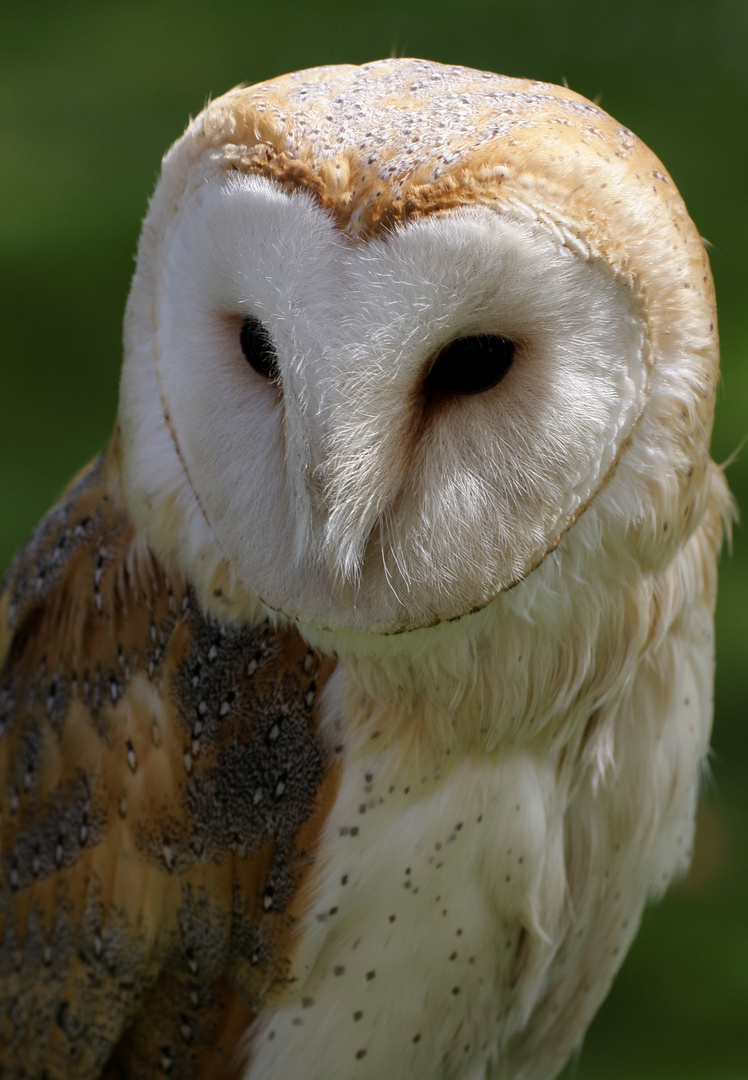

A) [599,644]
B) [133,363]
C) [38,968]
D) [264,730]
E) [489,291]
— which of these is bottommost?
[38,968]

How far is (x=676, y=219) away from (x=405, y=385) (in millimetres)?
236

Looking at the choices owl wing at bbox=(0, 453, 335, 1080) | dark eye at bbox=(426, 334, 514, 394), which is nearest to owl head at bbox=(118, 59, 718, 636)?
dark eye at bbox=(426, 334, 514, 394)

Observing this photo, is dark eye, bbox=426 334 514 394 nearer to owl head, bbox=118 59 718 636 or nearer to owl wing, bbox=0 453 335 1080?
owl head, bbox=118 59 718 636

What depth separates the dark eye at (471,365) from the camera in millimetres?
708

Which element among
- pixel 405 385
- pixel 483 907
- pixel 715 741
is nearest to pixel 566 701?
pixel 483 907

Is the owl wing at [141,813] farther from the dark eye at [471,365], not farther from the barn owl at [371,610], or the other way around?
the dark eye at [471,365]

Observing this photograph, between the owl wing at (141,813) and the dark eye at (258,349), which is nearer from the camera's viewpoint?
the dark eye at (258,349)

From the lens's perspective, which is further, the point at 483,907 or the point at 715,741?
the point at 715,741

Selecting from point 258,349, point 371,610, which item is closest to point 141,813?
point 371,610

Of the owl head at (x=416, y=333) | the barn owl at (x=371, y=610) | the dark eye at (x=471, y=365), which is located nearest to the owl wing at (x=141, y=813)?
the barn owl at (x=371, y=610)

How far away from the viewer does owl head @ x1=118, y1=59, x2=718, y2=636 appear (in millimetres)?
679

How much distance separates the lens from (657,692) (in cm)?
106

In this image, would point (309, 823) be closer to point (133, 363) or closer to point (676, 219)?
point (133, 363)

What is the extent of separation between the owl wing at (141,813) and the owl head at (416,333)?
19 cm
